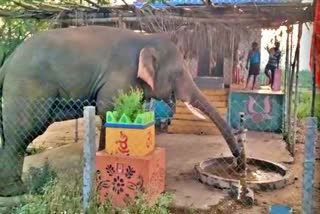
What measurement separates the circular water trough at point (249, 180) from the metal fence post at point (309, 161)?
2.28m

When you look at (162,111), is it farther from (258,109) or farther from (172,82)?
(172,82)

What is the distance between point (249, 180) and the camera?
20.4 feet

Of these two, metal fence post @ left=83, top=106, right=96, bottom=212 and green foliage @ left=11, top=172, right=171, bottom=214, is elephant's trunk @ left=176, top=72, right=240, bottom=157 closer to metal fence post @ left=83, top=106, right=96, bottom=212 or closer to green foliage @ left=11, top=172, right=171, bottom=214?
green foliage @ left=11, top=172, right=171, bottom=214

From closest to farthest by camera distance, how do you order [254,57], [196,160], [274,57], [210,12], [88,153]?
[88,153] < [210,12] < [196,160] < [254,57] < [274,57]

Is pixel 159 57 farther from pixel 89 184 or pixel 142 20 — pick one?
pixel 89 184

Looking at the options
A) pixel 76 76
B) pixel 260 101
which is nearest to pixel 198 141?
pixel 260 101

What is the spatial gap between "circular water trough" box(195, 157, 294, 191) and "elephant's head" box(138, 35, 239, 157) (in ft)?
1.59

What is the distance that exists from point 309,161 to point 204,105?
3.36 m

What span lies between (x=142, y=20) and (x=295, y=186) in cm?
346

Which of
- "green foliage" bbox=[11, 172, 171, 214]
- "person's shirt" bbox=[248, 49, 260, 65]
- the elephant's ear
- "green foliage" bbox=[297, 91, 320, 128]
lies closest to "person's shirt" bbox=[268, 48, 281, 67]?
"person's shirt" bbox=[248, 49, 260, 65]

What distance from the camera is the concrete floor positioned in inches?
221

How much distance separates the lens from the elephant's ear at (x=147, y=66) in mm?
6270

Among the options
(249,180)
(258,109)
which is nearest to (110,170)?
(249,180)

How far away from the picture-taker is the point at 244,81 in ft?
42.7
